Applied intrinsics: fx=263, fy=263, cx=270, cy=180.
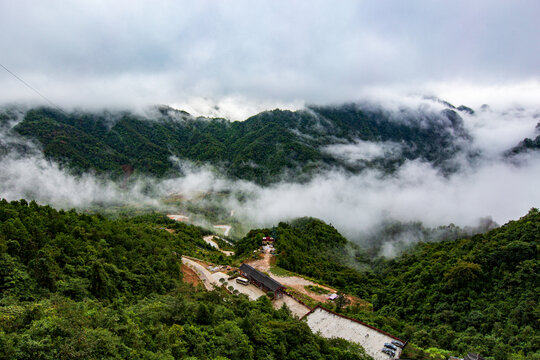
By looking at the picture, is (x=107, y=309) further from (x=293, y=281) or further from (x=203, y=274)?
(x=293, y=281)

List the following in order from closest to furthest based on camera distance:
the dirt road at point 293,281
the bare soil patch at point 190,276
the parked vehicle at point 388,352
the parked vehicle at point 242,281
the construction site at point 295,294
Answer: the parked vehicle at point 388,352 < the construction site at point 295,294 < the bare soil patch at point 190,276 < the parked vehicle at point 242,281 < the dirt road at point 293,281

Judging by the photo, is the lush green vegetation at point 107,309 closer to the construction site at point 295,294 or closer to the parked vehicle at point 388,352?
the parked vehicle at point 388,352

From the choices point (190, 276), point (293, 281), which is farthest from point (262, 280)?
point (190, 276)

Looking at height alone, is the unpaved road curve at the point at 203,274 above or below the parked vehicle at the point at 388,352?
below

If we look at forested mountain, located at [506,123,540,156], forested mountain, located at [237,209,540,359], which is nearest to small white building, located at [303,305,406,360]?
forested mountain, located at [237,209,540,359]

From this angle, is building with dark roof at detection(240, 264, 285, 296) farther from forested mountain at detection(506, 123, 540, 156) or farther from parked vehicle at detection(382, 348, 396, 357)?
forested mountain at detection(506, 123, 540, 156)

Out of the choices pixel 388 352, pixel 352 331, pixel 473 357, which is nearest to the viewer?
pixel 473 357

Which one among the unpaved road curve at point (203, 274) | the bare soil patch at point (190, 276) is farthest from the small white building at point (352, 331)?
the bare soil patch at point (190, 276)
